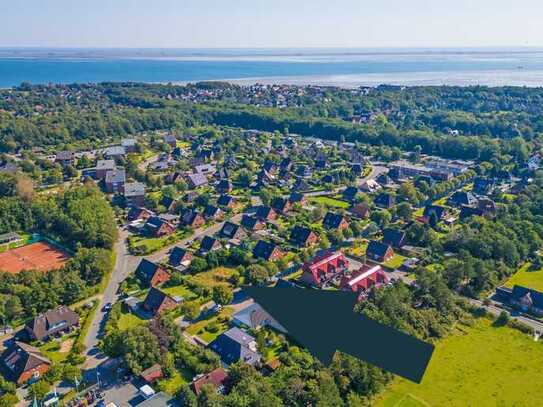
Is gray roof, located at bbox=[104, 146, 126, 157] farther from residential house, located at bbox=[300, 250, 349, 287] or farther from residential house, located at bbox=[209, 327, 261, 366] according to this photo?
residential house, located at bbox=[209, 327, 261, 366]

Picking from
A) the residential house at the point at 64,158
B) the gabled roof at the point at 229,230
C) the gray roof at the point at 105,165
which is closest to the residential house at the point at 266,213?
the gabled roof at the point at 229,230

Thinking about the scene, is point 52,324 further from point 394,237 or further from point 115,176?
point 115,176

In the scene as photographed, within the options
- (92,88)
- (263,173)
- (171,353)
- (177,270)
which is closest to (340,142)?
(263,173)

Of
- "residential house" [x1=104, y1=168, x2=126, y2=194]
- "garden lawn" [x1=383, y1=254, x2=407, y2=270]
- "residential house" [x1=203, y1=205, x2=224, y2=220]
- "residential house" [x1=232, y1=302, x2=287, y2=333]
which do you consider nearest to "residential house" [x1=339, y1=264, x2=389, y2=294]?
"garden lawn" [x1=383, y1=254, x2=407, y2=270]

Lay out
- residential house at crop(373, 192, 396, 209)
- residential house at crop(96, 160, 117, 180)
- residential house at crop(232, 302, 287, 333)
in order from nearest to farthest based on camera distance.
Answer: residential house at crop(232, 302, 287, 333) < residential house at crop(373, 192, 396, 209) < residential house at crop(96, 160, 117, 180)

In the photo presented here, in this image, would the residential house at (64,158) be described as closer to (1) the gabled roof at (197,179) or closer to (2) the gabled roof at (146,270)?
(1) the gabled roof at (197,179)

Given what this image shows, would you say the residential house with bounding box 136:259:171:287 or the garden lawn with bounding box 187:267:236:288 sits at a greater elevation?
the residential house with bounding box 136:259:171:287
